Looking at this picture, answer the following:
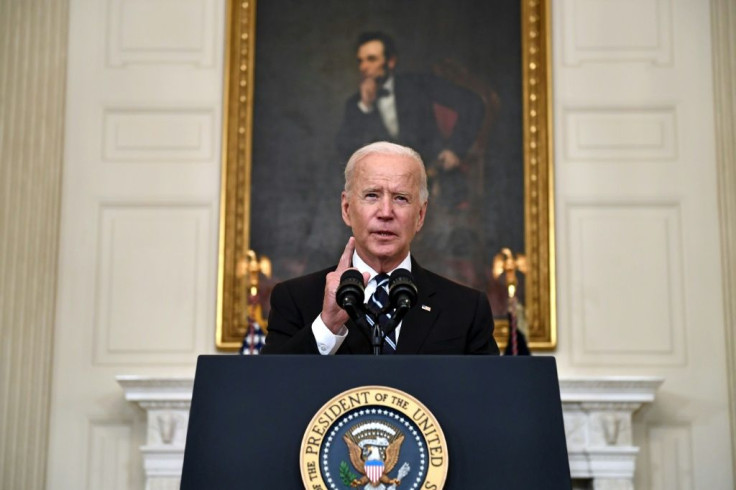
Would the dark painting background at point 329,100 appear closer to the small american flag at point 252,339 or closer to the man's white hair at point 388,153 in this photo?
the small american flag at point 252,339

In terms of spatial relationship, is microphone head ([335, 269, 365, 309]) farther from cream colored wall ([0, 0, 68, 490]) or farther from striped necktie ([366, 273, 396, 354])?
cream colored wall ([0, 0, 68, 490])

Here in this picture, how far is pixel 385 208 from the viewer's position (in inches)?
112

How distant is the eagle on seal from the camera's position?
195 cm

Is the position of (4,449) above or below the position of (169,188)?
below

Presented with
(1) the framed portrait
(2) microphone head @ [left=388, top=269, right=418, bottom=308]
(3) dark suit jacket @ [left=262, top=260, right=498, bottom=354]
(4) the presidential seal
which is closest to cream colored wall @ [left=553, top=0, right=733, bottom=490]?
(1) the framed portrait

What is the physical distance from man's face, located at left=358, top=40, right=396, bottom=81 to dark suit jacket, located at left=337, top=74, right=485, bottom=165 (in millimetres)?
100

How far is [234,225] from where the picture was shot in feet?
22.1

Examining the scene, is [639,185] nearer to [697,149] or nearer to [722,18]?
[697,149]

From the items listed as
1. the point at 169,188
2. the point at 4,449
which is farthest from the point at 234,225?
the point at 4,449

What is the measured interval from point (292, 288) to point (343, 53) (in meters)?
4.30

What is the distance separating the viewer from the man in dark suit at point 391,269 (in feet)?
9.16

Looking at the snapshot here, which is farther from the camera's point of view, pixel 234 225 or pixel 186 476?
pixel 234 225

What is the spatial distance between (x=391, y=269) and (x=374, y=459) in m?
1.01

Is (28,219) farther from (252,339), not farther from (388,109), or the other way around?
(388,109)
